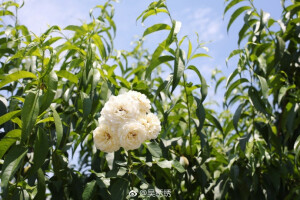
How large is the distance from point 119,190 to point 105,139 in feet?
0.69

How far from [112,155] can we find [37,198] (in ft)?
1.18

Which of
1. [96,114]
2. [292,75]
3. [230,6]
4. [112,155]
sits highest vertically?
[230,6]

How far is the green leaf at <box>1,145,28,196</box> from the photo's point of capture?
3.71 ft

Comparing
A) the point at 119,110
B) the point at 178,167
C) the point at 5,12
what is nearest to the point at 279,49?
the point at 178,167

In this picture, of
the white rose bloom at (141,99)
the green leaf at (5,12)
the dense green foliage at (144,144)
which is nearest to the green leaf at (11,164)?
the dense green foliage at (144,144)

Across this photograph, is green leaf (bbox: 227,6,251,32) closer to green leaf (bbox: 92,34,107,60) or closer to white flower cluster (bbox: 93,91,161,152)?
green leaf (bbox: 92,34,107,60)

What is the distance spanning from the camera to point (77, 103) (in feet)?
5.16

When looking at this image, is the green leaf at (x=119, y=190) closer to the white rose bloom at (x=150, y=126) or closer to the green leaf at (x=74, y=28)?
the white rose bloom at (x=150, y=126)

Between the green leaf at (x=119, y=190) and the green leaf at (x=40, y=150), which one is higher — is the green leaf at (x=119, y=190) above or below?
below

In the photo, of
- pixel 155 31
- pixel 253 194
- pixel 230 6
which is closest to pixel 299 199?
pixel 253 194

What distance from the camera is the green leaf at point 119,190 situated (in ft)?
4.33

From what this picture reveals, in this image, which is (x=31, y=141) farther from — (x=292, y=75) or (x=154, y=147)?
(x=292, y=75)

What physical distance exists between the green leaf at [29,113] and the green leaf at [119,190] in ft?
1.29

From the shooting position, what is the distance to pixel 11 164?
3.84ft
